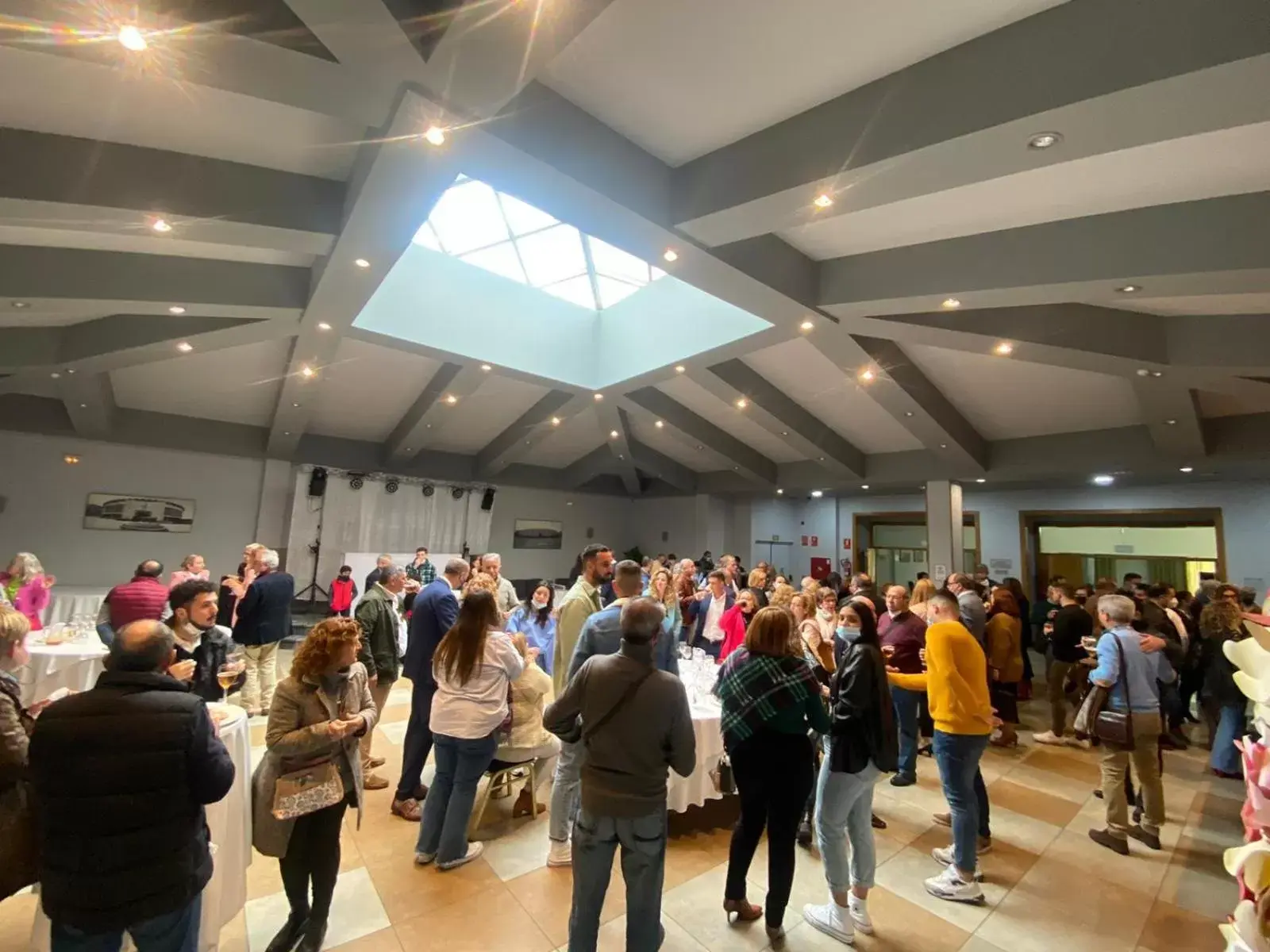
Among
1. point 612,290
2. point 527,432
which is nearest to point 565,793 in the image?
point 612,290

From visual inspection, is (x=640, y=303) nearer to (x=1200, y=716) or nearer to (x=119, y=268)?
(x=119, y=268)

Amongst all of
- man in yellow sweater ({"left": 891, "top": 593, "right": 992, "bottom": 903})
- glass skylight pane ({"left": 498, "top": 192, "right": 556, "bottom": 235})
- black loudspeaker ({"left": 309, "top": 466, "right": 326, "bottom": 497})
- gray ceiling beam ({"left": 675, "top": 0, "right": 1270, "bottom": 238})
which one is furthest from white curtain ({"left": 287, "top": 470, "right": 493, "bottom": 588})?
man in yellow sweater ({"left": 891, "top": 593, "right": 992, "bottom": 903})

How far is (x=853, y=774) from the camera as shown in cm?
233

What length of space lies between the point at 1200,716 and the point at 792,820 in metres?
6.93

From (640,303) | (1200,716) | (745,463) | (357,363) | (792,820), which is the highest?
(640,303)

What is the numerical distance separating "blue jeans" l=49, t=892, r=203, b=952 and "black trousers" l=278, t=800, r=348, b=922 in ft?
1.29

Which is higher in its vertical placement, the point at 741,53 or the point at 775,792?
the point at 741,53

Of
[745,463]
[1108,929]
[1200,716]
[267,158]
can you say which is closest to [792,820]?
[1108,929]

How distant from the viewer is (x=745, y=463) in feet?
34.6

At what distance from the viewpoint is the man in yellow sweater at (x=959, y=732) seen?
2605 mm

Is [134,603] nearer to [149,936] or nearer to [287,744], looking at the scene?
[287,744]

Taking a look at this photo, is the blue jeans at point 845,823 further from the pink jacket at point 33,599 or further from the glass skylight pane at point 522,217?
the pink jacket at point 33,599

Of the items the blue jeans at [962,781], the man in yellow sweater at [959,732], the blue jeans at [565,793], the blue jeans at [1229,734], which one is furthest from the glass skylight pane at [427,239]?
the blue jeans at [1229,734]

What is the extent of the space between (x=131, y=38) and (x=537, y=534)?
38.0ft
